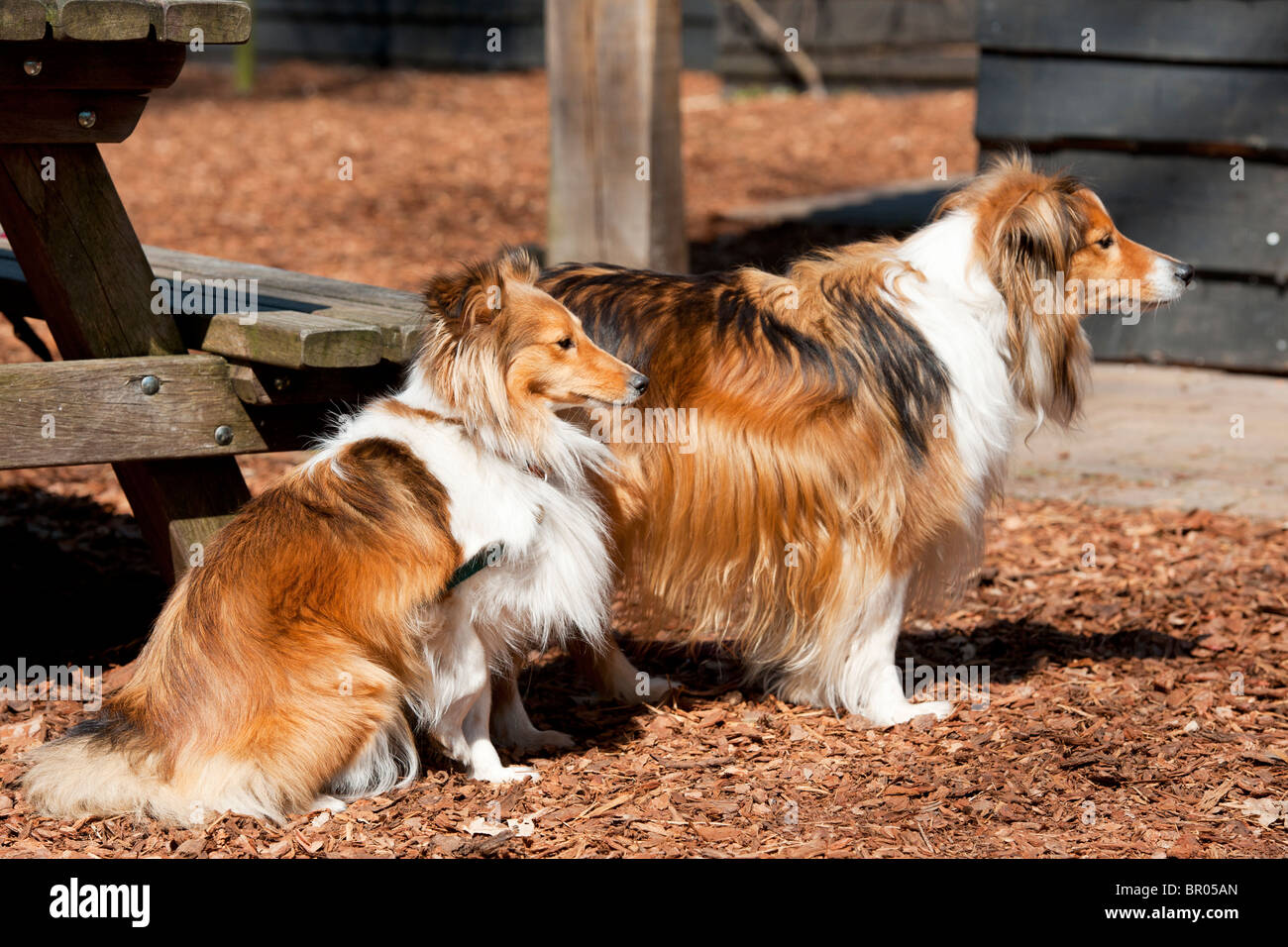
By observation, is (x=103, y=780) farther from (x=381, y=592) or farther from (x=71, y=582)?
(x=71, y=582)

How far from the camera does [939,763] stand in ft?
13.2

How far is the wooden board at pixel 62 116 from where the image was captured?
371 cm

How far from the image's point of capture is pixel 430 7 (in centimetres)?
1888

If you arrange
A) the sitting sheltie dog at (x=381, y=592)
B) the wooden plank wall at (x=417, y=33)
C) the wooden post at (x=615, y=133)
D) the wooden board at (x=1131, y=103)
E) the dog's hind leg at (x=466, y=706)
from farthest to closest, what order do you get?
the wooden plank wall at (x=417, y=33) → the wooden board at (x=1131, y=103) → the wooden post at (x=615, y=133) → the dog's hind leg at (x=466, y=706) → the sitting sheltie dog at (x=381, y=592)

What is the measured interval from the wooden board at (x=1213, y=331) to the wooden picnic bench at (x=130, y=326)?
16.5 feet

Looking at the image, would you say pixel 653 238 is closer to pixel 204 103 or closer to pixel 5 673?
pixel 5 673

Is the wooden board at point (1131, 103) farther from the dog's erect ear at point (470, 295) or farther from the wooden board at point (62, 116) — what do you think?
the wooden board at point (62, 116)

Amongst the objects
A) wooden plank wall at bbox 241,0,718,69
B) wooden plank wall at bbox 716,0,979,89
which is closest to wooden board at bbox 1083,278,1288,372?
wooden plank wall at bbox 716,0,979,89

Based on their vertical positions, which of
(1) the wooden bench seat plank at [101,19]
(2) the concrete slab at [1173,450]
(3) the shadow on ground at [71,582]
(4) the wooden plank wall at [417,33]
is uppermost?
(4) the wooden plank wall at [417,33]

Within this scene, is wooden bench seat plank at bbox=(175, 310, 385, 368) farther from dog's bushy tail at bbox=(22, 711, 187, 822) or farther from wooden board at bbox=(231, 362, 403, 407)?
dog's bushy tail at bbox=(22, 711, 187, 822)

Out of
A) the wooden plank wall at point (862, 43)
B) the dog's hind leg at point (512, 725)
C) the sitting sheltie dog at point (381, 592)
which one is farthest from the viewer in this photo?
the wooden plank wall at point (862, 43)

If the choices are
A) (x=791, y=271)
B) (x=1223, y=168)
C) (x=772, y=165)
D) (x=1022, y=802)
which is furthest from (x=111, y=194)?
(x=772, y=165)

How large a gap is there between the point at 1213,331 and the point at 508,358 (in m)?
5.41

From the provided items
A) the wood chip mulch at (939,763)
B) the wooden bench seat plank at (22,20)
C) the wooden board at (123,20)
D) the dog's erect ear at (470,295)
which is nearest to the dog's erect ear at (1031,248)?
the wood chip mulch at (939,763)
